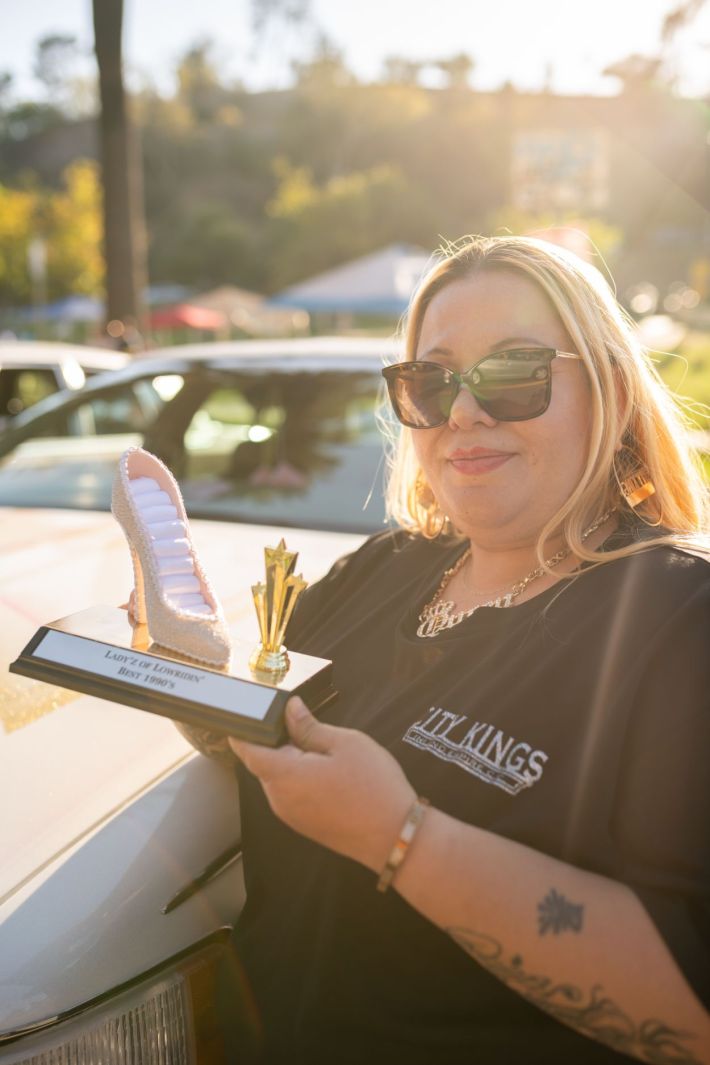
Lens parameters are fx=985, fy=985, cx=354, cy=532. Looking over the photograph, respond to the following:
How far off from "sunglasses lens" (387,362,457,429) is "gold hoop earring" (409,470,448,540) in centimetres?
24

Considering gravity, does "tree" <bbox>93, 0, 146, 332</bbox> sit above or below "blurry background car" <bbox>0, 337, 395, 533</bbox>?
above

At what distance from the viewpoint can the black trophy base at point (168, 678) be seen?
3.57 feet

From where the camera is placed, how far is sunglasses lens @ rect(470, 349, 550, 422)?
1.40 metres

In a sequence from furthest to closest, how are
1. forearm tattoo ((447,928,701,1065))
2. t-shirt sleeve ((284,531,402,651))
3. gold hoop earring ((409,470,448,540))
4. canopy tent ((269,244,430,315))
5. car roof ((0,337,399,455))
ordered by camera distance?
canopy tent ((269,244,430,315)) → car roof ((0,337,399,455)) → gold hoop earring ((409,470,448,540)) → t-shirt sleeve ((284,531,402,651)) → forearm tattoo ((447,928,701,1065))

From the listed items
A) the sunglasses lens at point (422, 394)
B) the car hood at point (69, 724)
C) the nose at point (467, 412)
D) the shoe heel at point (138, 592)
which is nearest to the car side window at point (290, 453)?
the car hood at point (69, 724)

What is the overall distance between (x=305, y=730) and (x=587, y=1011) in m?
0.41

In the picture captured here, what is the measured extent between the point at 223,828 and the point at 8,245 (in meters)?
44.7

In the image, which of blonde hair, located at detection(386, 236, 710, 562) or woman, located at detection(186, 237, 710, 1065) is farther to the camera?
blonde hair, located at detection(386, 236, 710, 562)

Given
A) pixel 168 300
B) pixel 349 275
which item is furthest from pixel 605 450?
pixel 168 300

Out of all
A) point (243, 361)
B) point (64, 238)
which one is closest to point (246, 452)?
point (243, 361)

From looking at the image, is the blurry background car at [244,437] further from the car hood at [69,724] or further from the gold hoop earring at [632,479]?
the gold hoop earring at [632,479]

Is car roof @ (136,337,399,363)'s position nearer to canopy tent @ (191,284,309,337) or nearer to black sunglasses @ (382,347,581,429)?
black sunglasses @ (382,347,581,429)

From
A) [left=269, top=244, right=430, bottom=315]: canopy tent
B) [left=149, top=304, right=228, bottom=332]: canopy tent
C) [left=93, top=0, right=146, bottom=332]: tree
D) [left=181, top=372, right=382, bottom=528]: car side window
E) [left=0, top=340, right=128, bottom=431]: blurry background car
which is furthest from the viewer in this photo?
[left=149, top=304, right=228, bottom=332]: canopy tent

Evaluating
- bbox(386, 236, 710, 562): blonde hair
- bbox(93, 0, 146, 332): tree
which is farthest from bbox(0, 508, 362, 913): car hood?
bbox(93, 0, 146, 332): tree
